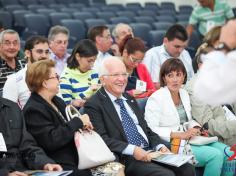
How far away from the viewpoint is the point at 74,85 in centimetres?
425

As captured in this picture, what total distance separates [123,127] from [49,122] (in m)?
0.54

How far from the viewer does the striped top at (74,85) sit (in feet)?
13.8

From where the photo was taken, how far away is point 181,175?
329cm

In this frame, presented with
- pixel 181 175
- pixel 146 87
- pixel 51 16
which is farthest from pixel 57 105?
pixel 51 16

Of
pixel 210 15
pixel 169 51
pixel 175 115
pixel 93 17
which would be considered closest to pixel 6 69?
pixel 175 115

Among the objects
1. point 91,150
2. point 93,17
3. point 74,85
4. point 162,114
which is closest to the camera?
point 91,150

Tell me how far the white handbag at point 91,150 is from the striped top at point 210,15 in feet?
14.6

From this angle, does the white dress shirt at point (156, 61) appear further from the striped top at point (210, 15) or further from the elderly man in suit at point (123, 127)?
the striped top at point (210, 15)

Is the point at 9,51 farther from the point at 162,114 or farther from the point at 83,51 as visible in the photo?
the point at 162,114

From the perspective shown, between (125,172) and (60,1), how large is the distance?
8965 mm

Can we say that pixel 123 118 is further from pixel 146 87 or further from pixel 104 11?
pixel 104 11

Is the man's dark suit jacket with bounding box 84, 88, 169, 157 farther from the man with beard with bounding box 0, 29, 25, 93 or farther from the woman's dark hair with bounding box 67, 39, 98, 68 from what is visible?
the man with beard with bounding box 0, 29, 25, 93

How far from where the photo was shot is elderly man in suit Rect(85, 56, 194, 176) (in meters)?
3.24

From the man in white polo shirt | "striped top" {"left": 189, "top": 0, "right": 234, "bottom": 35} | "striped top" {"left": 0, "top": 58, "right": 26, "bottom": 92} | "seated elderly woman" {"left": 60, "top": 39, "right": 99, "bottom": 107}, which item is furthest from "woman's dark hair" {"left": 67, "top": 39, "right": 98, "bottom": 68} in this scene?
"striped top" {"left": 189, "top": 0, "right": 234, "bottom": 35}
